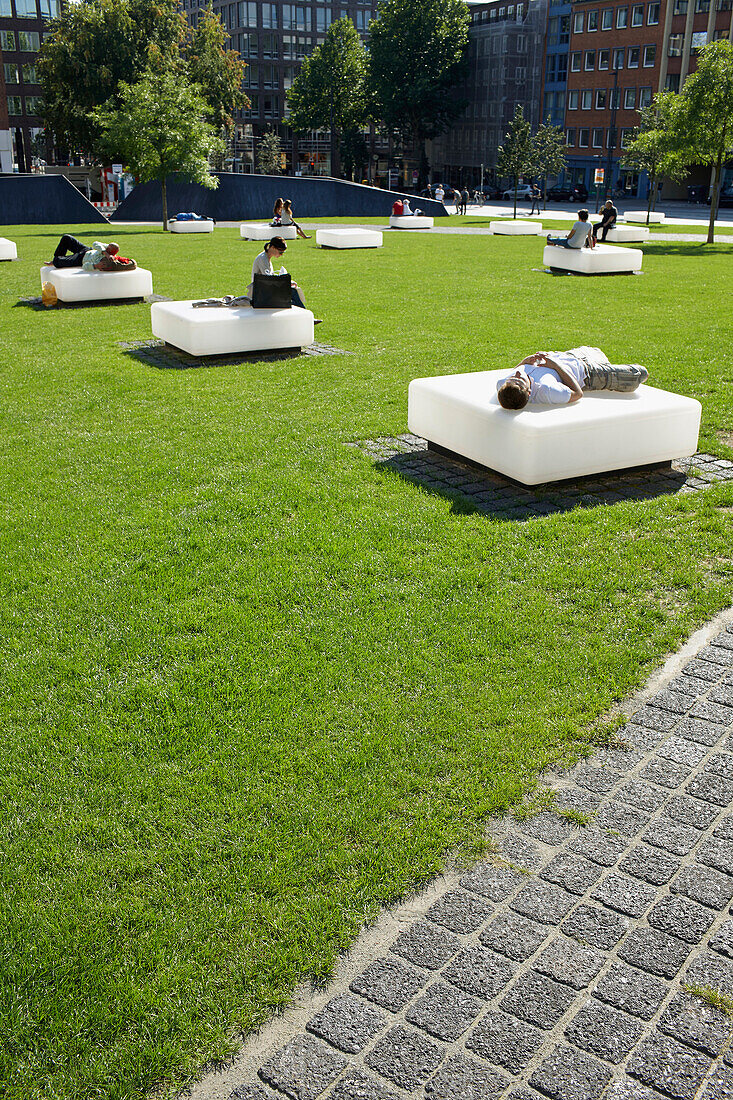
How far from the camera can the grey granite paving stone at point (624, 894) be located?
382 cm

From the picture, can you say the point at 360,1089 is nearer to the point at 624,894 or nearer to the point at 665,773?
the point at 624,894

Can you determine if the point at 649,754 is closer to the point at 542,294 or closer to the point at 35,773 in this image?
the point at 35,773

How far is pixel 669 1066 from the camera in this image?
315cm

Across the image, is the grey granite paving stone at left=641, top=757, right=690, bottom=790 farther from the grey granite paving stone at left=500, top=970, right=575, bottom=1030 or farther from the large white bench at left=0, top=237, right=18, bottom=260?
the large white bench at left=0, top=237, right=18, bottom=260

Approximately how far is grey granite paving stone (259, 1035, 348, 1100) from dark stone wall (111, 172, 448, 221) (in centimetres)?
4508

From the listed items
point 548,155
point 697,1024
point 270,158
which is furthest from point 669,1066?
point 270,158

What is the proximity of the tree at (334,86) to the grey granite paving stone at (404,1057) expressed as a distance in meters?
99.1

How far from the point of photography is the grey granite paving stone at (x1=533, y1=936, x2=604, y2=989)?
349cm

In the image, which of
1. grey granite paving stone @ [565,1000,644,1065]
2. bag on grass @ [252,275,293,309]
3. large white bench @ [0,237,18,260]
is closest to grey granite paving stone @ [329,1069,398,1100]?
grey granite paving stone @ [565,1000,644,1065]

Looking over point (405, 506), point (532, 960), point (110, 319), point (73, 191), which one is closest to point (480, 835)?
point (532, 960)

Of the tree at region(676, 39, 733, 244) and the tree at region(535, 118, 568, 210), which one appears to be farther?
the tree at region(535, 118, 568, 210)

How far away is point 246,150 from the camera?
10825cm

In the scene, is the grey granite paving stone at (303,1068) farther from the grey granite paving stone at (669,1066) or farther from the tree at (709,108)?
the tree at (709,108)

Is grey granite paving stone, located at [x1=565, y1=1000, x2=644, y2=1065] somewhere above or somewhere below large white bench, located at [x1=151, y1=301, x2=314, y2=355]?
below
